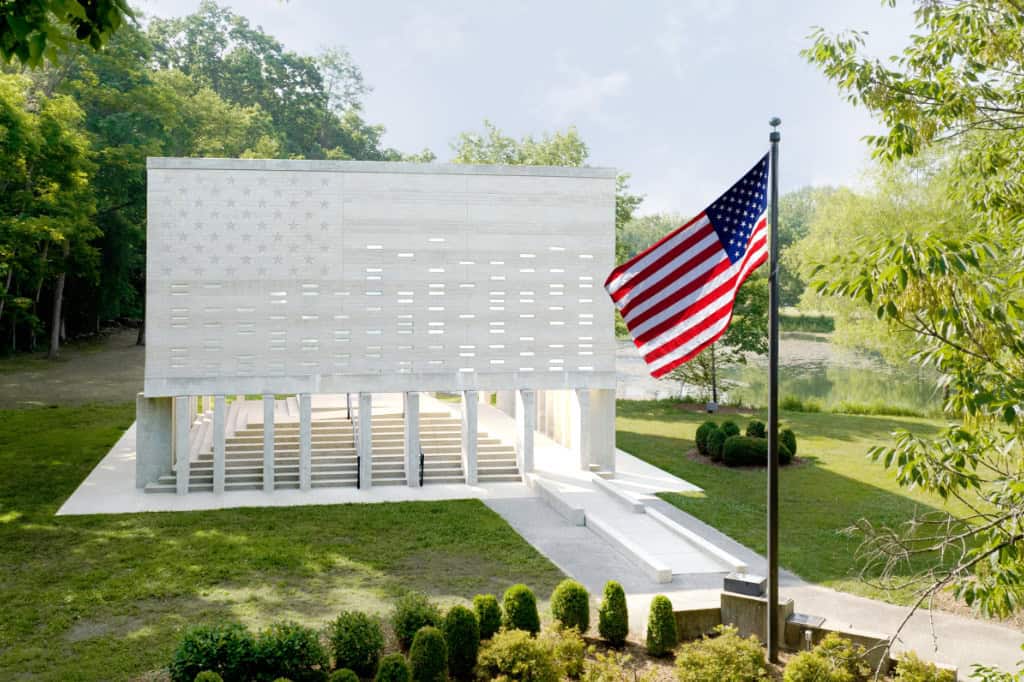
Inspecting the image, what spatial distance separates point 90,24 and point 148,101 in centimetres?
4333

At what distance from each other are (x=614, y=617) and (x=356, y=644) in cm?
328

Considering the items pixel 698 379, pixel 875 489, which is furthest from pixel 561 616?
pixel 698 379

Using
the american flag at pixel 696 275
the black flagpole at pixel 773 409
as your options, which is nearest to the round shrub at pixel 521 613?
the black flagpole at pixel 773 409

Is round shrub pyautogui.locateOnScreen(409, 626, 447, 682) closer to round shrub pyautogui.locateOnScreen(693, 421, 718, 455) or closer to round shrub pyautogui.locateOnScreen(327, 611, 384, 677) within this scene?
round shrub pyautogui.locateOnScreen(327, 611, 384, 677)

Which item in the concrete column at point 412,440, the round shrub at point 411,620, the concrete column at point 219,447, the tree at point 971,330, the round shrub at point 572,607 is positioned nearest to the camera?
the tree at point 971,330

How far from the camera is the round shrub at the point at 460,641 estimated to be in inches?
402

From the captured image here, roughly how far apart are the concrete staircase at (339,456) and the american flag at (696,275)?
13026 millimetres

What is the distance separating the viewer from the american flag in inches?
356

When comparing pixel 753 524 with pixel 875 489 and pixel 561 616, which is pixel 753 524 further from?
pixel 561 616

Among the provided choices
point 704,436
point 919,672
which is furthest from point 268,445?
point 919,672

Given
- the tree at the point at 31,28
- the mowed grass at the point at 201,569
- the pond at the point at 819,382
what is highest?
the tree at the point at 31,28

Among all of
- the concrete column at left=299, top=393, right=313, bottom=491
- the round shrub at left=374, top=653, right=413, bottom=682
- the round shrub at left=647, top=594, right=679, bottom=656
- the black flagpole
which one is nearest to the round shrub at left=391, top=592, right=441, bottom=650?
the round shrub at left=374, top=653, right=413, bottom=682

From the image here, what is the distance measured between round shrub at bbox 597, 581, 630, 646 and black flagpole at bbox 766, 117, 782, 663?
1817mm

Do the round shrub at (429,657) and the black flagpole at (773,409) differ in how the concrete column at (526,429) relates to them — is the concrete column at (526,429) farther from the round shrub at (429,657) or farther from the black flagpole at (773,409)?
the round shrub at (429,657)
